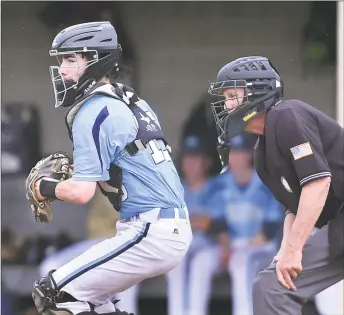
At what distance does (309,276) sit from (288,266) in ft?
0.63

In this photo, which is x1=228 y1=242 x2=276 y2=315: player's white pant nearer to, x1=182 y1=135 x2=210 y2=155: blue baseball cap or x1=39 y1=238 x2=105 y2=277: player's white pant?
x1=182 y1=135 x2=210 y2=155: blue baseball cap

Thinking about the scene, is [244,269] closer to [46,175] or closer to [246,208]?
[246,208]

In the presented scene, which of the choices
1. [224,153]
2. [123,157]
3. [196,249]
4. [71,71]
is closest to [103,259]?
[123,157]

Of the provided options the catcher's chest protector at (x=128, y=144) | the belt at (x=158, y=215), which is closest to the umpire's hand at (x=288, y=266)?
the belt at (x=158, y=215)

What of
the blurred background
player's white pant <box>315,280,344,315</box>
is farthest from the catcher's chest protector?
player's white pant <box>315,280,344,315</box>

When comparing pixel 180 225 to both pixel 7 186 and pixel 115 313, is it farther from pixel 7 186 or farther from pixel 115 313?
pixel 7 186

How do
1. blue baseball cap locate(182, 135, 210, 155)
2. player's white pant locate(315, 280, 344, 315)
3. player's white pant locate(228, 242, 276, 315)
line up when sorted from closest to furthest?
1. player's white pant locate(315, 280, 344, 315)
2. player's white pant locate(228, 242, 276, 315)
3. blue baseball cap locate(182, 135, 210, 155)

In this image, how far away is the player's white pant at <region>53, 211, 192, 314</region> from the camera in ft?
14.0

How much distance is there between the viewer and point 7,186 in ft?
24.3

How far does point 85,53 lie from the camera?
4.47 m

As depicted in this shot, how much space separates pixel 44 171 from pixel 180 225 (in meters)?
0.71

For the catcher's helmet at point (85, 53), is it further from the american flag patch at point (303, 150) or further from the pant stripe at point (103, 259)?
the american flag patch at point (303, 150)

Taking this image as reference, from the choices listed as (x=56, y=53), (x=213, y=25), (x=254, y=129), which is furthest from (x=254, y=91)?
(x=213, y=25)

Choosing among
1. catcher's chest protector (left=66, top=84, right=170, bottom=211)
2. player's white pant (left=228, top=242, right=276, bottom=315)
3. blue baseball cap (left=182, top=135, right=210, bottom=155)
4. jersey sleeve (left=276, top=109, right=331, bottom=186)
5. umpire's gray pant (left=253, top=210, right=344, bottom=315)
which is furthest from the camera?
blue baseball cap (left=182, top=135, right=210, bottom=155)
